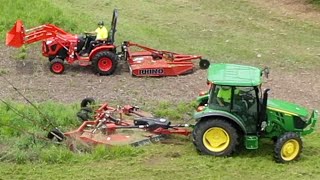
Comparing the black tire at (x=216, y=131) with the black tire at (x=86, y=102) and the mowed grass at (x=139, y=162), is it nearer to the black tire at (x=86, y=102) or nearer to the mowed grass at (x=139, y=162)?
the mowed grass at (x=139, y=162)

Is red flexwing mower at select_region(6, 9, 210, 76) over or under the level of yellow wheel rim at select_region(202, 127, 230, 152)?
over

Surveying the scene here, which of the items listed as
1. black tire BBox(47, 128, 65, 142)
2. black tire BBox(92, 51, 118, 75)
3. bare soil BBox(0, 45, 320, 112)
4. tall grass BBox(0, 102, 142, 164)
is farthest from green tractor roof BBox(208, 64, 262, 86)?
black tire BBox(92, 51, 118, 75)

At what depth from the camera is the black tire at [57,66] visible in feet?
50.0

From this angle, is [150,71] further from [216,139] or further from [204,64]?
[216,139]

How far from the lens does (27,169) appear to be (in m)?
10.1

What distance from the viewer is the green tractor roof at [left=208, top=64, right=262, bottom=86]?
10.5m

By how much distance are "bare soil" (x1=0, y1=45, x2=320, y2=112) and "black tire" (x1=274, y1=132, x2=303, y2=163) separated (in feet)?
10.2

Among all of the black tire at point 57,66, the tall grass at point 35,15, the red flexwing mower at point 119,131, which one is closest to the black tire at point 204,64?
the black tire at point 57,66

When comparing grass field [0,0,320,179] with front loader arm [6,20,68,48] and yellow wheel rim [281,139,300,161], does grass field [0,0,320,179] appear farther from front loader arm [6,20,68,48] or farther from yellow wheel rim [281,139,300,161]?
front loader arm [6,20,68,48]

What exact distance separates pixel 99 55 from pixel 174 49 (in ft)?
9.24

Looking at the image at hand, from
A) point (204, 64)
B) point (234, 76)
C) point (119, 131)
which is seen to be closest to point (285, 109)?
point (234, 76)

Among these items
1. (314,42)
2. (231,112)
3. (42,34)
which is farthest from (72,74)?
(314,42)

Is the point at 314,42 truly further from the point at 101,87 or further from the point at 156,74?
the point at 101,87

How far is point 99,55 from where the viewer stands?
15203 mm
